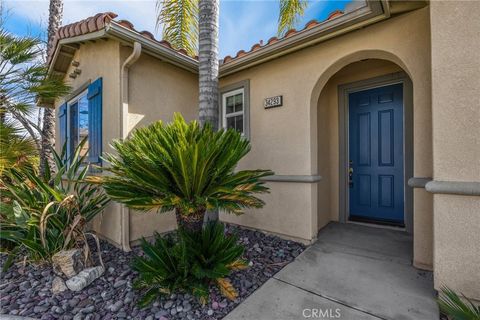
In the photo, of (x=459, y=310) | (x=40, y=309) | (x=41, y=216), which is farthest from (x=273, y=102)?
(x=40, y=309)

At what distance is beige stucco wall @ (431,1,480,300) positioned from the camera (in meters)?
2.18

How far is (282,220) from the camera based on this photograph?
4129mm

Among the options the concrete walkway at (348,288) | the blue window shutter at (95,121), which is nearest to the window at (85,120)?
the blue window shutter at (95,121)

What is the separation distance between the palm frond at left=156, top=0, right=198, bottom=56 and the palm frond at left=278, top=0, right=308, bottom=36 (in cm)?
231

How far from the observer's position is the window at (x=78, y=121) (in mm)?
4949

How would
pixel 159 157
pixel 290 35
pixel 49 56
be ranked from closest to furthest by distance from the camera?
pixel 159 157
pixel 290 35
pixel 49 56

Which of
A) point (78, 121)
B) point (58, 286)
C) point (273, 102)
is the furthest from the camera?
point (78, 121)

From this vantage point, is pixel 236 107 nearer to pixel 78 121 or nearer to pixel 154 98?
pixel 154 98

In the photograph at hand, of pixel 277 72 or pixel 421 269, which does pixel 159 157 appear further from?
pixel 421 269

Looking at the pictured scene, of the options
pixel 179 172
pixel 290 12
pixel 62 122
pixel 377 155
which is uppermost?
pixel 290 12

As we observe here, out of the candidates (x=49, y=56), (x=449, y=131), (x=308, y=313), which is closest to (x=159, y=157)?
(x=308, y=313)

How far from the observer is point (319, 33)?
347 centimetres

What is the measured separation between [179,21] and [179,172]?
571 cm

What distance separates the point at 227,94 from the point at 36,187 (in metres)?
3.74
